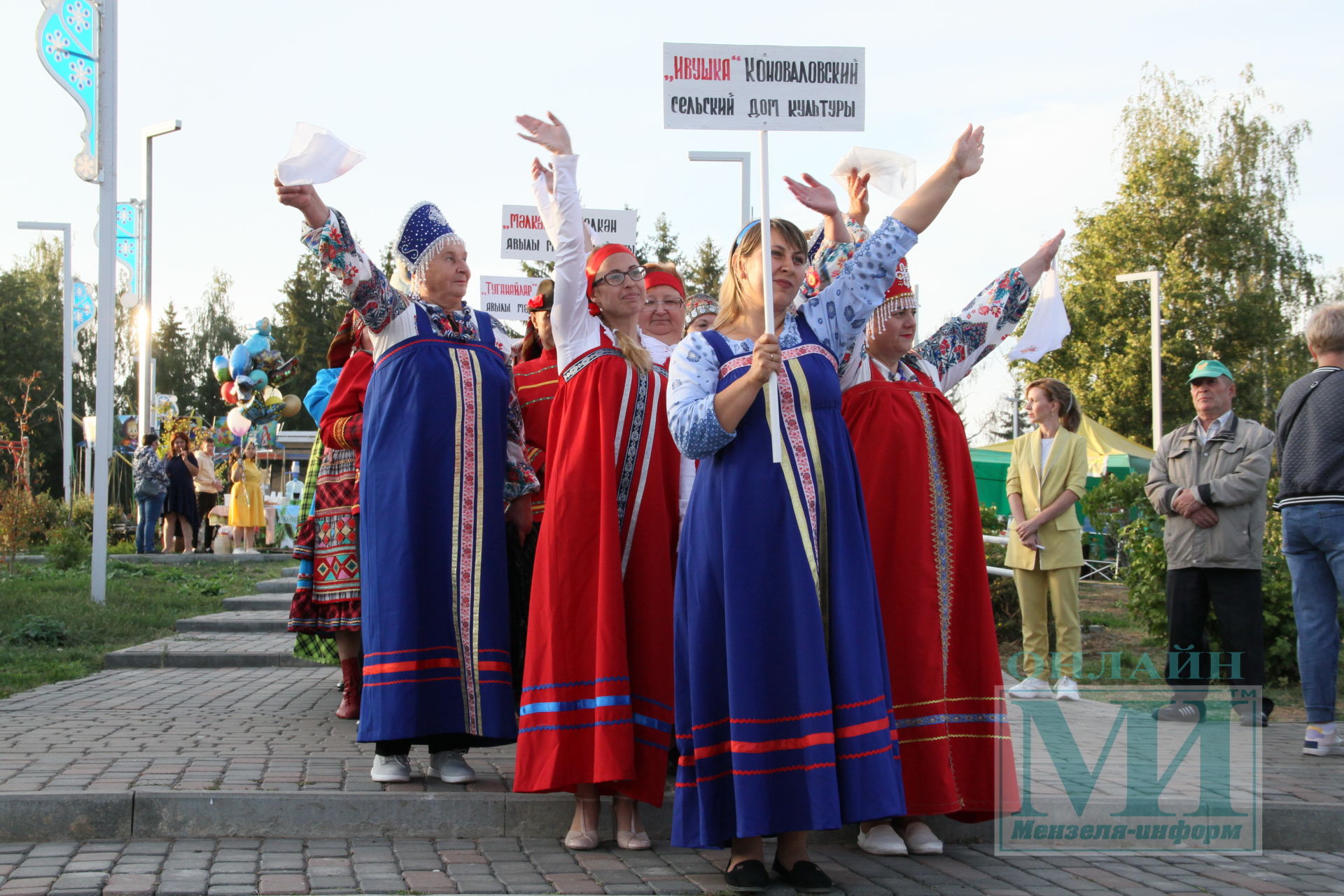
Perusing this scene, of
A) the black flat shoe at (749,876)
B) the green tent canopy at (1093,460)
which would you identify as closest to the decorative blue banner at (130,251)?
the green tent canopy at (1093,460)

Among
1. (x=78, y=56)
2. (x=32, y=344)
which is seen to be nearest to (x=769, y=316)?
(x=78, y=56)

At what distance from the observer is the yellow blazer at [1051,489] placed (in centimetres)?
851

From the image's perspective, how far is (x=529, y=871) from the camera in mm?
4219

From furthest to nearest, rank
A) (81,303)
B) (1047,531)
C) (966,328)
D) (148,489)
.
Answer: (81,303)
(148,489)
(1047,531)
(966,328)

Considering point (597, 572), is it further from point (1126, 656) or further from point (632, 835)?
point (1126, 656)

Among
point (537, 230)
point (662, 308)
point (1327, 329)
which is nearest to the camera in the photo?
point (662, 308)

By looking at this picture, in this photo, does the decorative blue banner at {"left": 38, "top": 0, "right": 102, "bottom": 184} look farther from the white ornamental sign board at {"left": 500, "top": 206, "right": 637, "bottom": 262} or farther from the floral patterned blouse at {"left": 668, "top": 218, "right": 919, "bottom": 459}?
the floral patterned blouse at {"left": 668, "top": 218, "right": 919, "bottom": 459}

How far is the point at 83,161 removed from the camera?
1231cm

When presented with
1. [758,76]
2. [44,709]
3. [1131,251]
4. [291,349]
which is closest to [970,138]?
[758,76]

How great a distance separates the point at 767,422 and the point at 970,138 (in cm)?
120

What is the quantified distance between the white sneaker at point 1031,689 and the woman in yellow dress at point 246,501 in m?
15.7

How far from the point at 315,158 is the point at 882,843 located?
3.14 m

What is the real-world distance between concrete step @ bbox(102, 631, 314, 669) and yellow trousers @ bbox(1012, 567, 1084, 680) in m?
5.12

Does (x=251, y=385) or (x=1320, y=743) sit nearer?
(x=1320, y=743)
